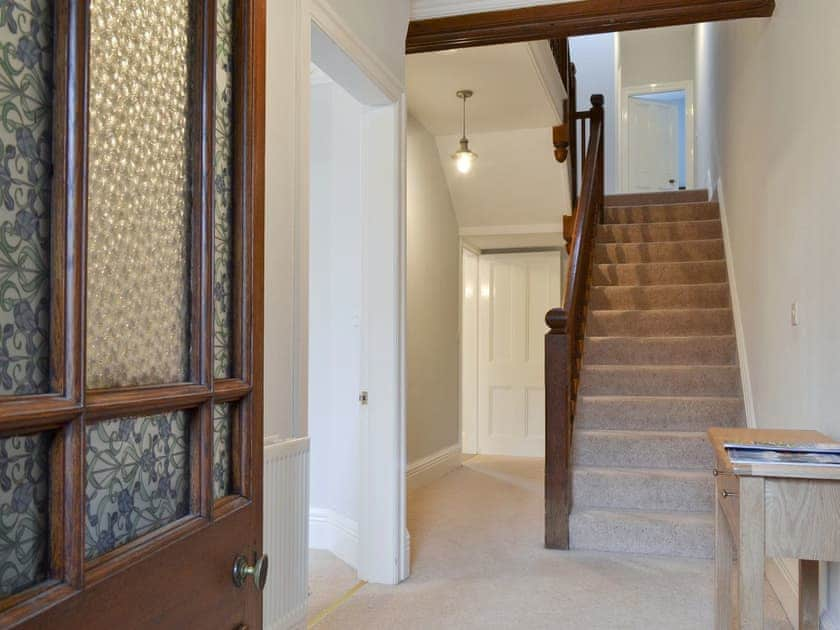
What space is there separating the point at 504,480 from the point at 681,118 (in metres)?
4.84

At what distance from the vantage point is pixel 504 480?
5.58 m

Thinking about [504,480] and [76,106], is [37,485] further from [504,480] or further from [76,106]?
[504,480]

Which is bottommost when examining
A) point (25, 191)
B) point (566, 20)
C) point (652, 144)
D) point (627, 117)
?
point (25, 191)

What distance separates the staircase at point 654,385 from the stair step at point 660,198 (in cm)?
53

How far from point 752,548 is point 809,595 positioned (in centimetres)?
86

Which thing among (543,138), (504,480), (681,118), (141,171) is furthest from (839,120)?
(681,118)

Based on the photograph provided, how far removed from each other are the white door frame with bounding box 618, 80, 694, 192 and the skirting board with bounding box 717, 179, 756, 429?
2484 mm

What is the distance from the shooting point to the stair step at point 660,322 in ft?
15.6

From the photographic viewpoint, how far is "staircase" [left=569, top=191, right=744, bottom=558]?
3.68 m

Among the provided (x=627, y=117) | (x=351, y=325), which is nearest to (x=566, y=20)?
(x=351, y=325)

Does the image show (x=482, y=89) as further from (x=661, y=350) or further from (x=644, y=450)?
(x=644, y=450)

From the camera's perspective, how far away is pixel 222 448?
3.56 feet

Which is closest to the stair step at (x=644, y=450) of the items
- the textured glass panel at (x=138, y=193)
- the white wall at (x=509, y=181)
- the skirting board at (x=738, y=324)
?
the skirting board at (x=738, y=324)

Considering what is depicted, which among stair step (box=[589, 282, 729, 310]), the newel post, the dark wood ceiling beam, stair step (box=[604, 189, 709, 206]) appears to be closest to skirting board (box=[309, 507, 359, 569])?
the newel post
